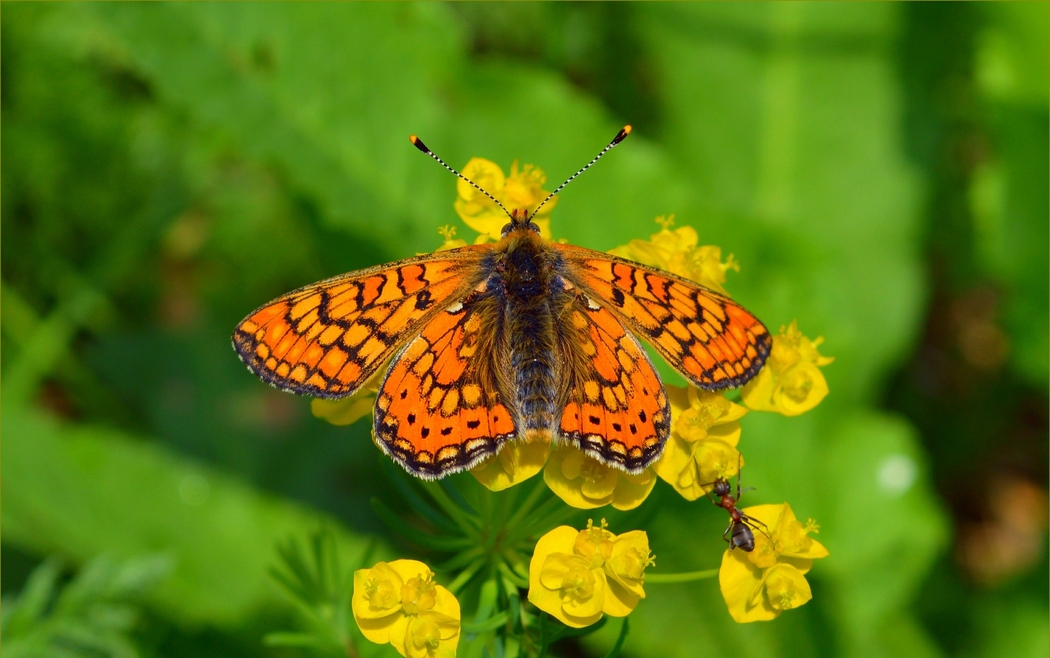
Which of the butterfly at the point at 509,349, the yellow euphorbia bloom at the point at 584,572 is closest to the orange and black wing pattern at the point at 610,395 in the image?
the butterfly at the point at 509,349

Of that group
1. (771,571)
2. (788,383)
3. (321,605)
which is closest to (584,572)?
(771,571)

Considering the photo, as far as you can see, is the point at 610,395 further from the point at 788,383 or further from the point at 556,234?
the point at 556,234

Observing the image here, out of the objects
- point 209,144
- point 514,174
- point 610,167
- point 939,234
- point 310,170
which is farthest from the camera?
point 939,234

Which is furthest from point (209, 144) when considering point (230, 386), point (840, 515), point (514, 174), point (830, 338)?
point (840, 515)

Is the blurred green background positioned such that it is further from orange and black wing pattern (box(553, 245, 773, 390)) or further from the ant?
orange and black wing pattern (box(553, 245, 773, 390))

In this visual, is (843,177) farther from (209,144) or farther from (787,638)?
(209,144)

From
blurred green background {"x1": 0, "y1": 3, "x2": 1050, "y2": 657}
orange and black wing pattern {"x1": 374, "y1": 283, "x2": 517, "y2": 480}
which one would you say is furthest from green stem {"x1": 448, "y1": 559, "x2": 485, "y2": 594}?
blurred green background {"x1": 0, "y1": 3, "x2": 1050, "y2": 657}

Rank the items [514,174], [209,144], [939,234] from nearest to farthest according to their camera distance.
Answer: [514,174] → [209,144] → [939,234]
